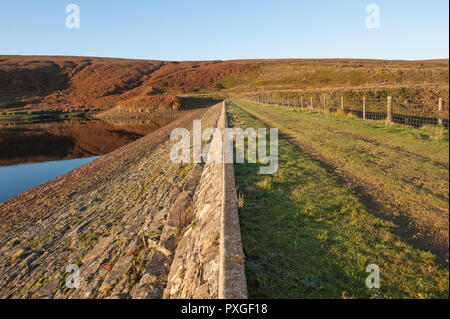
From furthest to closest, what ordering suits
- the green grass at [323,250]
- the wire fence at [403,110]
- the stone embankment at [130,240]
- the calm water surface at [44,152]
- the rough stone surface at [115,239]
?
the calm water surface at [44,152], the wire fence at [403,110], the rough stone surface at [115,239], the stone embankment at [130,240], the green grass at [323,250]

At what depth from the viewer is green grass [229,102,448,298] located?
286 cm

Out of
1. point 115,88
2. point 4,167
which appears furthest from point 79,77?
point 4,167

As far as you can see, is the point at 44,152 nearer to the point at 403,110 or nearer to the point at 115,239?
the point at 115,239

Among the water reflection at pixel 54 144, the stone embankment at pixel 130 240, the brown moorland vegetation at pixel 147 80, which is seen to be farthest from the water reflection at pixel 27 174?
A: the brown moorland vegetation at pixel 147 80

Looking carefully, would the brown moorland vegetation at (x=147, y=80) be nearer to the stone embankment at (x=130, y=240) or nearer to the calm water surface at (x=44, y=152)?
the calm water surface at (x=44, y=152)

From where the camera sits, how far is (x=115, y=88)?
7619 cm

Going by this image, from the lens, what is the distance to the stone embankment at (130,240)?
375 centimetres

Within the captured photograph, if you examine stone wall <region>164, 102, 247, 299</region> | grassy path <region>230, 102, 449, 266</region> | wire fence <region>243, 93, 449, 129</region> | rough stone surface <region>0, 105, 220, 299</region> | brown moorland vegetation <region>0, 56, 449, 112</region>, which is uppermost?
brown moorland vegetation <region>0, 56, 449, 112</region>

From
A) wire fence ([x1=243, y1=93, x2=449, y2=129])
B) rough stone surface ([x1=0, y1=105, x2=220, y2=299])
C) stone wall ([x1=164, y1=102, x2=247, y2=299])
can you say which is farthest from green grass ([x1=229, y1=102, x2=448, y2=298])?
wire fence ([x1=243, y1=93, x2=449, y2=129])

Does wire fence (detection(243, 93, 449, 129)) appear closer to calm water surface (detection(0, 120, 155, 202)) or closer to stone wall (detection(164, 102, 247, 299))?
stone wall (detection(164, 102, 247, 299))

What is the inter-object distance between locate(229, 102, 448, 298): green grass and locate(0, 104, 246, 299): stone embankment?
0.37 m

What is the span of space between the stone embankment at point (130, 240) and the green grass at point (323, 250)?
0.37 m
